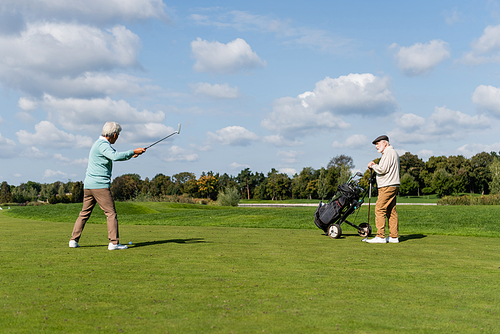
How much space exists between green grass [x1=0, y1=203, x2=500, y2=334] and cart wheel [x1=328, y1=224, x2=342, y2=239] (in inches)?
72.4

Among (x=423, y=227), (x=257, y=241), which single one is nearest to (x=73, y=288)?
(x=257, y=241)

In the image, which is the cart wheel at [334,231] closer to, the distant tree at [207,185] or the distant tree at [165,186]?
the distant tree at [207,185]

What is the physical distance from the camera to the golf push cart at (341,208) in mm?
10953

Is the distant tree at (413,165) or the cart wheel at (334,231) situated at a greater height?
the distant tree at (413,165)

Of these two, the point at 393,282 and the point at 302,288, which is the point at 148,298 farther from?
the point at 393,282

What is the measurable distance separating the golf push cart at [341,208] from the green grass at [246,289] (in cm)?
204

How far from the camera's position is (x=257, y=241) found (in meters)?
10.1

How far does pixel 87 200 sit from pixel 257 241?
4012 mm

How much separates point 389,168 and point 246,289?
6672mm

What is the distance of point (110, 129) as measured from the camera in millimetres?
8852

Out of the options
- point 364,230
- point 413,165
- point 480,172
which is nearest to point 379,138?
point 364,230

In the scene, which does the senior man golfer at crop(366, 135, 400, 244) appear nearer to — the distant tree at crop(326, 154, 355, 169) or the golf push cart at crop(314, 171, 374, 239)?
the golf push cart at crop(314, 171, 374, 239)

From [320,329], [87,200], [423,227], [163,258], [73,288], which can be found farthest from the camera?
[423,227]

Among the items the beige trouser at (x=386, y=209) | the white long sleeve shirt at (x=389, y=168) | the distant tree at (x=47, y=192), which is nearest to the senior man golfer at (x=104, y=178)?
the white long sleeve shirt at (x=389, y=168)
